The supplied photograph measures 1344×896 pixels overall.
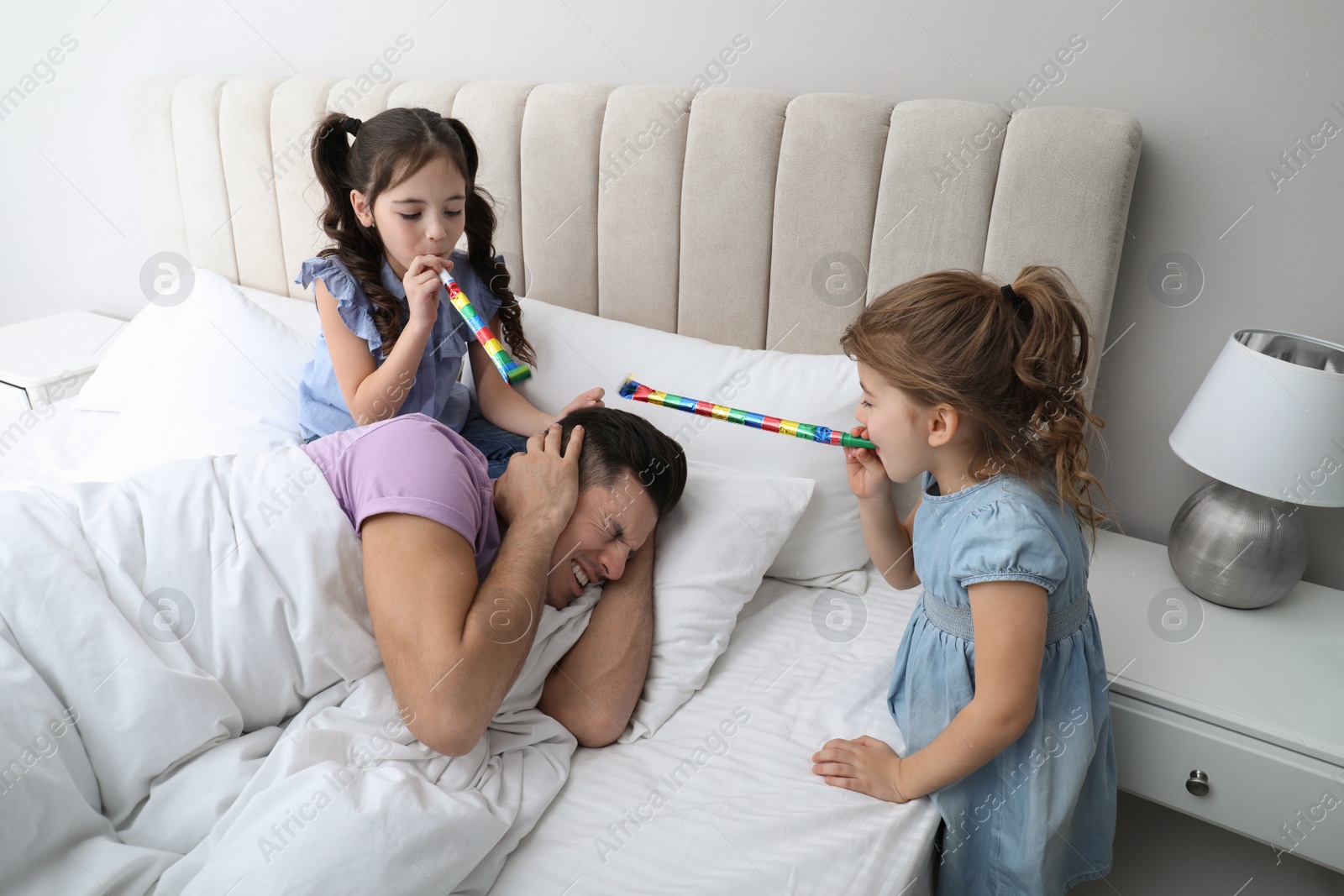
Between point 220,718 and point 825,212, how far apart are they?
1177 mm

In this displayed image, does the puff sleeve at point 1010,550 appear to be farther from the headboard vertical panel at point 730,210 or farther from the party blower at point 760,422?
the headboard vertical panel at point 730,210

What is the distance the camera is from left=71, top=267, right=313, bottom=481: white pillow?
1604 millimetres

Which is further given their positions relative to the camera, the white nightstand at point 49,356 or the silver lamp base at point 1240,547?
the white nightstand at point 49,356

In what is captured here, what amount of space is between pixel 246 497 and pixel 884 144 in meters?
1.12

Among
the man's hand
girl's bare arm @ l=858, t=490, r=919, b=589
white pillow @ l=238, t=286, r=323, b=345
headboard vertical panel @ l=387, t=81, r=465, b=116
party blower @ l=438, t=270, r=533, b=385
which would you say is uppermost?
headboard vertical panel @ l=387, t=81, r=465, b=116

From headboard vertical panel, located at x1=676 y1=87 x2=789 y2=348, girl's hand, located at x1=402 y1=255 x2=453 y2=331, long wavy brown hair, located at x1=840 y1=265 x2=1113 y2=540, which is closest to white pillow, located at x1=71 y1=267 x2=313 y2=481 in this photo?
girl's hand, located at x1=402 y1=255 x2=453 y2=331

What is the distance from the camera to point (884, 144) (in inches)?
56.5

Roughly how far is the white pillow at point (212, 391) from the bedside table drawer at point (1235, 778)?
1476mm

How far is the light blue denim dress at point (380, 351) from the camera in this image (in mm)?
1520

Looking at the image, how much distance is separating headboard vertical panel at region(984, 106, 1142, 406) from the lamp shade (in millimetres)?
182

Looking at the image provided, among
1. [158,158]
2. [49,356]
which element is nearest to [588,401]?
[158,158]

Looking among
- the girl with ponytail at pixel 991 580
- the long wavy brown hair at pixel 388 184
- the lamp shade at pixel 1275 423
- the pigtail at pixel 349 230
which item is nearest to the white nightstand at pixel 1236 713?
the girl with ponytail at pixel 991 580

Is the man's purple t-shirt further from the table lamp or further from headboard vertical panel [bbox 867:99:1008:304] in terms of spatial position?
the table lamp

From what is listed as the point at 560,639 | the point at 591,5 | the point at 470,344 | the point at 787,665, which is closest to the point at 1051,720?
the point at 787,665
